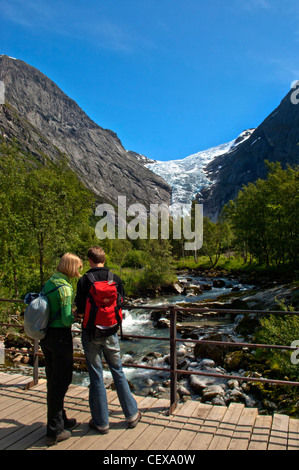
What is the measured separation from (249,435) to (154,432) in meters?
1.34

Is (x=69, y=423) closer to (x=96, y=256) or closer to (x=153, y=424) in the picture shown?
(x=153, y=424)

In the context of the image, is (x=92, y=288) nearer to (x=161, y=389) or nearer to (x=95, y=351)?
(x=95, y=351)

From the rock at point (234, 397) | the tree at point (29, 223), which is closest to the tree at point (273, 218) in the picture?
the tree at point (29, 223)

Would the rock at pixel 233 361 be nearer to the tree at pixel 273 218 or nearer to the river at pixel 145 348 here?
the river at pixel 145 348

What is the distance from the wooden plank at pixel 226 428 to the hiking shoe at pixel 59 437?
1987 millimetres

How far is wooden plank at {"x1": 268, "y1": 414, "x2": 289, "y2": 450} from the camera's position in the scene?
4.19 m

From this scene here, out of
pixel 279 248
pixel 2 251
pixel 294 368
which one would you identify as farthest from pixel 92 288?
pixel 279 248

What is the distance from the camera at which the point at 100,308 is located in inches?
177

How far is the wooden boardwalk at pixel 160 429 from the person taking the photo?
4.27 meters

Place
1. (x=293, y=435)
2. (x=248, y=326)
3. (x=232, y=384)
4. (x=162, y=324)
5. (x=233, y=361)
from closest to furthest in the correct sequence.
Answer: (x=293, y=435) → (x=232, y=384) → (x=233, y=361) → (x=248, y=326) → (x=162, y=324)

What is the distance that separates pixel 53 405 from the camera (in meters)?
4.43

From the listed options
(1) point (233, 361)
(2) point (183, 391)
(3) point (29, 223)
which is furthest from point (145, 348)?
(3) point (29, 223)

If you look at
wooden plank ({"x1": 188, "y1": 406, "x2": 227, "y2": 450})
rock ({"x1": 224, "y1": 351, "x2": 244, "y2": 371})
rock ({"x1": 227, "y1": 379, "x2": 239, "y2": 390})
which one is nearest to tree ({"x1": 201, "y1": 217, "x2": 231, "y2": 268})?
rock ({"x1": 224, "y1": 351, "x2": 244, "y2": 371})

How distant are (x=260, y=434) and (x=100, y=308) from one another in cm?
288
